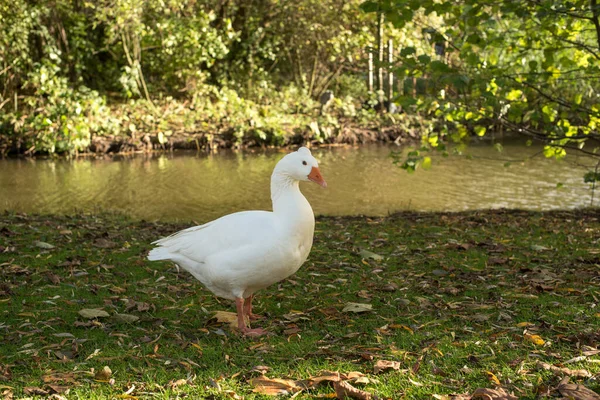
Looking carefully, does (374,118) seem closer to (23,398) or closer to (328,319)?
(328,319)

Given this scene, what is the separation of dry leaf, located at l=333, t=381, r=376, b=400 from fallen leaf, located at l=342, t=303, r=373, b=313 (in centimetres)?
151

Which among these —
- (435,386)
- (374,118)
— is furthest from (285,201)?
(374,118)

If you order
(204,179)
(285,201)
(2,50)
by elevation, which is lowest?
(204,179)

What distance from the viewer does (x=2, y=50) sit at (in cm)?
1808

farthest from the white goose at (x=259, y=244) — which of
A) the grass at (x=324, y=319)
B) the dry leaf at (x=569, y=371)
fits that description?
the dry leaf at (x=569, y=371)

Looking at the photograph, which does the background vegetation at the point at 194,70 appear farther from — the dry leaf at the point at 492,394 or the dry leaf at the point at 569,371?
the dry leaf at the point at 492,394

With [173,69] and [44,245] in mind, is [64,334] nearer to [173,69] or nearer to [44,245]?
[44,245]

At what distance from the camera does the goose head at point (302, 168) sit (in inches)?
181

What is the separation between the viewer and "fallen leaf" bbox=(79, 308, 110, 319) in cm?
471

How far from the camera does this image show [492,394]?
10.6 feet

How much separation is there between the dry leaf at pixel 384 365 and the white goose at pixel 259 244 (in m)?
1.07

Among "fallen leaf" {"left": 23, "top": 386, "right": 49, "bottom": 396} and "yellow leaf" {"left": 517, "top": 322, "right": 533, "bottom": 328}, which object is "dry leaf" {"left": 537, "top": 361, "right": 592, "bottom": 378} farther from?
"fallen leaf" {"left": 23, "top": 386, "right": 49, "bottom": 396}

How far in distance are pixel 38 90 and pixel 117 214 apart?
965 cm

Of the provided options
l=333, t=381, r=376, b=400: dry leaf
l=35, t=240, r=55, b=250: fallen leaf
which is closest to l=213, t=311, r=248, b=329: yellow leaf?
l=333, t=381, r=376, b=400: dry leaf
